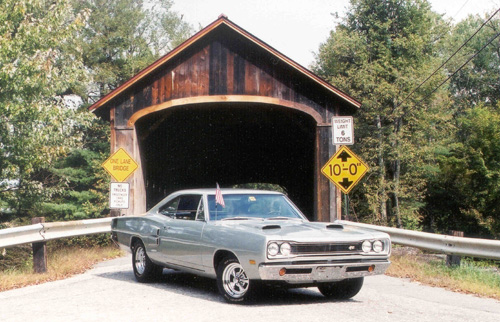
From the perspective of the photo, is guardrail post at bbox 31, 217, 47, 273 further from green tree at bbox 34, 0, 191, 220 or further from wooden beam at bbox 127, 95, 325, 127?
green tree at bbox 34, 0, 191, 220

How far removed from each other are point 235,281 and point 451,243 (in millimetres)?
4631

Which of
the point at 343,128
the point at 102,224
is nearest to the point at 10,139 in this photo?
the point at 102,224

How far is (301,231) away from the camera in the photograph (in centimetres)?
775

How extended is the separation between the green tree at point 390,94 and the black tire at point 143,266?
31.2 metres

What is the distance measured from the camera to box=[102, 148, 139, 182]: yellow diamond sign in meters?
17.6

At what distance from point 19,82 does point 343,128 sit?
41.0 ft

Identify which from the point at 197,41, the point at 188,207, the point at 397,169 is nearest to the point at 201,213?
the point at 188,207

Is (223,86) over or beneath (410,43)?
beneath

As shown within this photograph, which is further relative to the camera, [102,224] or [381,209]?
[381,209]

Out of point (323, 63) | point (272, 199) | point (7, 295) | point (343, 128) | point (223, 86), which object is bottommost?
point (7, 295)

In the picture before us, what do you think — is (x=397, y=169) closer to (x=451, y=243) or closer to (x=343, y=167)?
(x=343, y=167)

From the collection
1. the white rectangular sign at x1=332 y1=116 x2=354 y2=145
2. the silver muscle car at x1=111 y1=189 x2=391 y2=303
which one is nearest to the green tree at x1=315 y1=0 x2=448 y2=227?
the white rectangular sign at x1=332 y1=116 x2=354 y2=145

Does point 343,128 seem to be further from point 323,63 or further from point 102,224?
point 323,63

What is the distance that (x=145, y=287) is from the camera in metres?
9.50
